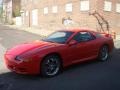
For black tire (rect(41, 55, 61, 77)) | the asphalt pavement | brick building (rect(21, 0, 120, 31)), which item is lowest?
the asphalt pavement

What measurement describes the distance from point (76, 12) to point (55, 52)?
19551mm

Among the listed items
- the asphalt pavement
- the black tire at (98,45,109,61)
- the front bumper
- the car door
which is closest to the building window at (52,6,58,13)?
the black tire at (98,45,109,61)

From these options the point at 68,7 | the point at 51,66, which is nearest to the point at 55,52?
the point at 51,66

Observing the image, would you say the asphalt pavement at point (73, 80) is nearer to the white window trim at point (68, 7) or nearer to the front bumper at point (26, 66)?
the front bumper at point (26, 66)

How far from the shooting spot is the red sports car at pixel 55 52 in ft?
26.3

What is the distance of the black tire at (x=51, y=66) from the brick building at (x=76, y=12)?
55.9 feet

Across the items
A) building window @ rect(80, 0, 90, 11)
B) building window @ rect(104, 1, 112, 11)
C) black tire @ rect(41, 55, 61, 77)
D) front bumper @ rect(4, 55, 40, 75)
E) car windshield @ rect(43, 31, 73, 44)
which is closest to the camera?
front bumper @ rect(4, 55, 40, 75)

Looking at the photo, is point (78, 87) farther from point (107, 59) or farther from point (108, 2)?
point (108, 2)

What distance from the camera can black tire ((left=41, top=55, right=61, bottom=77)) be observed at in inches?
325

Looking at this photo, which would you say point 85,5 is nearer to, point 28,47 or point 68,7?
point 68,7

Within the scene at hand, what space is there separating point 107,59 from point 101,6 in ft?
48.0

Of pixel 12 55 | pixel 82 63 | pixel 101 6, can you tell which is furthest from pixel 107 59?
pixel 101 6

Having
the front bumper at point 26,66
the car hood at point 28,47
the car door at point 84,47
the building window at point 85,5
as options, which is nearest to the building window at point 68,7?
the building window at point 85,5

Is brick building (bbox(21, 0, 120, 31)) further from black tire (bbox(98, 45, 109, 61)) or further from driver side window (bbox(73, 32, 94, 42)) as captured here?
driver side window (bbox(73, 32, 94, 42))
